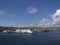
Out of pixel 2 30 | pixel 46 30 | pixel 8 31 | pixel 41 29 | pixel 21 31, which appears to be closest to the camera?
pixel 21 31

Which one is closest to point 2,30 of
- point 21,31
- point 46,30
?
point 21,31

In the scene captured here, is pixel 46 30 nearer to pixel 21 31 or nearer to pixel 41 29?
pixel 41 29

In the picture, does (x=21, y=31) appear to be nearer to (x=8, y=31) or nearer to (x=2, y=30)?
(x=8, y=31)

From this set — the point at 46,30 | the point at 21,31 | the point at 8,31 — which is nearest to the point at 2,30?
the point at 8,31

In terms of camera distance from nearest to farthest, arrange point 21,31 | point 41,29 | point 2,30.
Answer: point 21,31
point 2,30
point 41,29

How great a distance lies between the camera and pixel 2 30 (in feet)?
427

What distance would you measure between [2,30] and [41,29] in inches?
1676

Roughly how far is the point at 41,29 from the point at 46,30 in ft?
45.8

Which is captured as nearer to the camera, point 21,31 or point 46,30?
point 21,31

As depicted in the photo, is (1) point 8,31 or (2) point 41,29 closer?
(1) point 8,31

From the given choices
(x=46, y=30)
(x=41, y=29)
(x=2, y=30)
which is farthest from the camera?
(x=41, y=29)

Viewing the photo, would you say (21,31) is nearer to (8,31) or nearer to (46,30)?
(8,31)

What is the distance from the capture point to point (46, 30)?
140875 millimetres

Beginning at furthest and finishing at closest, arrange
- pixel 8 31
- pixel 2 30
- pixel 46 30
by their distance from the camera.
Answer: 1. pixel 46 30
2. pixel 2 30
3. pixel 8 31
